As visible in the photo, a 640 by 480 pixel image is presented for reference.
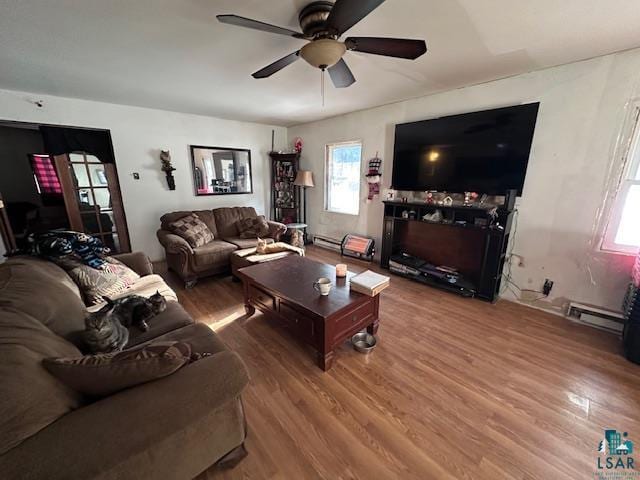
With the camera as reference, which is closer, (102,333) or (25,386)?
(25,386)

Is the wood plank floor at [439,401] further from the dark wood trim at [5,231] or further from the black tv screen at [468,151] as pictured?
the dark wood trim at [5,231]

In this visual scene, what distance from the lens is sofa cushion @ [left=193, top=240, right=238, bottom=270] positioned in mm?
3012

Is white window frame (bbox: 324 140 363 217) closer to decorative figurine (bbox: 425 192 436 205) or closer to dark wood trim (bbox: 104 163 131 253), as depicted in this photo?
decorative figurine (bbox: 425 192 436 205)

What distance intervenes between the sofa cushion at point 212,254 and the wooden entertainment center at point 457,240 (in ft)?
7.13

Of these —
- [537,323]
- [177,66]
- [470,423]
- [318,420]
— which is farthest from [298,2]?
[537,323]

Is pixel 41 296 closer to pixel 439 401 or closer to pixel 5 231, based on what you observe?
pixel 439 401

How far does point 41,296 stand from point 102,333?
0.30m

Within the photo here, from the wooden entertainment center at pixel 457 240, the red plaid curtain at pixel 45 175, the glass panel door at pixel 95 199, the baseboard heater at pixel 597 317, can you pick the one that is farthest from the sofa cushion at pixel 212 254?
the baseboard heater at pixel 597 317

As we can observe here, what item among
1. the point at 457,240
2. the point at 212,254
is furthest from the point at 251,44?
the point at 457,240

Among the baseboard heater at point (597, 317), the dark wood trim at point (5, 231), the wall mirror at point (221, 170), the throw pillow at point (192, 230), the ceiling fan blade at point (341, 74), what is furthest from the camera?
the wall mirror at point (221, 170)

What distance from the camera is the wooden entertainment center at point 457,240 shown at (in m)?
2.59

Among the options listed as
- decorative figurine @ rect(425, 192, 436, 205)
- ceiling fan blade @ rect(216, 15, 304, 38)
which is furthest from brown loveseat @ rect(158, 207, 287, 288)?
ceiling fan blade @ rect(216, 15, 304, 38)

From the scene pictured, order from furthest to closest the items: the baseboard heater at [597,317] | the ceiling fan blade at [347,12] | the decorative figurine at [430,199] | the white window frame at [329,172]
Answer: the white window frame at [329,172]
the decorative figurine at [430,199]
the baseboard heater at [597,317]
the ceiling fan blade at [347,12]

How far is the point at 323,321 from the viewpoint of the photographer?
63.5 inches
